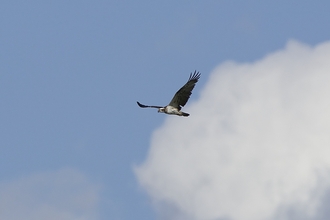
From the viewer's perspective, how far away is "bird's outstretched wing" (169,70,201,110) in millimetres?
77438

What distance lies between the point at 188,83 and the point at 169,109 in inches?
126

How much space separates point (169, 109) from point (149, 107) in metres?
2.17

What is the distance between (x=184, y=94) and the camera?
3081 inches

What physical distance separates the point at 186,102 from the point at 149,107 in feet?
12.1

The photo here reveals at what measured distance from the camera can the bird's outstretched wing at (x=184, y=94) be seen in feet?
254

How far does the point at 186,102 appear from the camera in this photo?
78.8 m

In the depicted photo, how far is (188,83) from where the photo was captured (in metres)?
77.4

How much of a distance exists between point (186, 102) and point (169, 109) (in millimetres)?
1614

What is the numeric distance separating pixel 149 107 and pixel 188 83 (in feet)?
16.5

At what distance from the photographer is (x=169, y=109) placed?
79.6 meters
